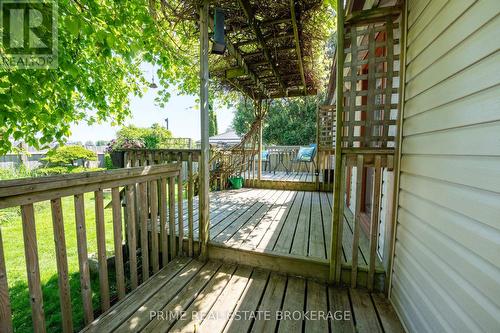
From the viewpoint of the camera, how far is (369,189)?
10.7 ft

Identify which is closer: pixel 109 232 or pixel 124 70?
pixel 124 70

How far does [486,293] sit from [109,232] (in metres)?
4.75

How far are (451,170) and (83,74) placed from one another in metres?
3.17

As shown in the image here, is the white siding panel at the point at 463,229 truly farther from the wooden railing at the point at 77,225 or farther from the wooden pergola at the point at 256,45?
the wooden railing at the point at 77,225

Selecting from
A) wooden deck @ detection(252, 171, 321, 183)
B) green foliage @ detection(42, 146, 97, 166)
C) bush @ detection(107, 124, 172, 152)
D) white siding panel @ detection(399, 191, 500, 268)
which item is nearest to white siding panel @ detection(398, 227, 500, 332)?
white siding panel @ detection(399, 191, 500, 268)

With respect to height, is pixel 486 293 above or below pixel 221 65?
below

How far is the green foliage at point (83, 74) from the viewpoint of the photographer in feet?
5.24

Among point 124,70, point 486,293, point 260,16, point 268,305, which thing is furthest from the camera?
point 124,70

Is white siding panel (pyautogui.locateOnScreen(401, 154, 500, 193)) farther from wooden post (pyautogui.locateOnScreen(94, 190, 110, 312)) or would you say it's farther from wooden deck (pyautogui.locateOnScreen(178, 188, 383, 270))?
wooden post (pyautogui.locateOnScreen(94, 190, 110, 312))

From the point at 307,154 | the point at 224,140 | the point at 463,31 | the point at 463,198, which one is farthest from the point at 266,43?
the point at 224,140

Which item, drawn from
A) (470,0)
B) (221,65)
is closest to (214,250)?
(470,0)

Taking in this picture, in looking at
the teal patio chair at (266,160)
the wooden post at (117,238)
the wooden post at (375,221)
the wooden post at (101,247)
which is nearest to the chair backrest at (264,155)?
the teal patio chair at (266,160)

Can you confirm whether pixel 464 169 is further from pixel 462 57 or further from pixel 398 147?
pixel 398 147

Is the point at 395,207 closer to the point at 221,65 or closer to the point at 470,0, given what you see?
the point at 470,0
